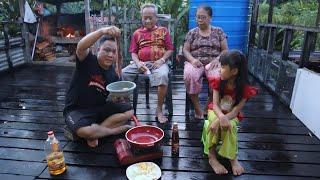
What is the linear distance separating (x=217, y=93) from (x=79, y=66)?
1199 mm

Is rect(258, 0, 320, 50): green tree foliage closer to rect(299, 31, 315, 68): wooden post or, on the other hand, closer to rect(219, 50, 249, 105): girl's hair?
rect(299, 31, 315, 68): wooden post

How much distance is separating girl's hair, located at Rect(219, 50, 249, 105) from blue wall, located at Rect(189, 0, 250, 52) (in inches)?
89.3

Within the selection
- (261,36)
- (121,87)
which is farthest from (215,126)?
(261,36)

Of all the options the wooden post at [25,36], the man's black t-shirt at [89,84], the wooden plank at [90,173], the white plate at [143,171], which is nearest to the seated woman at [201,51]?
the man's black t-shirt at [89,84]

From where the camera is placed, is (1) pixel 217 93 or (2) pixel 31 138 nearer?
(1) pixel 217 93

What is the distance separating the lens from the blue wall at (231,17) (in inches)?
165

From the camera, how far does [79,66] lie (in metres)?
2.44

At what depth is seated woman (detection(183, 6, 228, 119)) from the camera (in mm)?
2977

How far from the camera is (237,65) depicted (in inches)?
82.7

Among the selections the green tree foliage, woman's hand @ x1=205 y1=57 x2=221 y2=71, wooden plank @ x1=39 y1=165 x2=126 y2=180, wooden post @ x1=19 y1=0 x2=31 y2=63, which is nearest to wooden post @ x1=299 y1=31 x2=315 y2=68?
woman's hand @ x1=205 y1=57 x2=221 y2=71

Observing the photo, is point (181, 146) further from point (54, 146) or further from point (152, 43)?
point (152, 43)

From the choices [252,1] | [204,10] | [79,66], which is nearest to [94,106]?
[79,66]

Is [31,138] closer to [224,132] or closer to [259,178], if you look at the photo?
[224,132]

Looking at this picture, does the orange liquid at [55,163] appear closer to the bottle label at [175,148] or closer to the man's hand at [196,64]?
the bottle label at [175,148]
